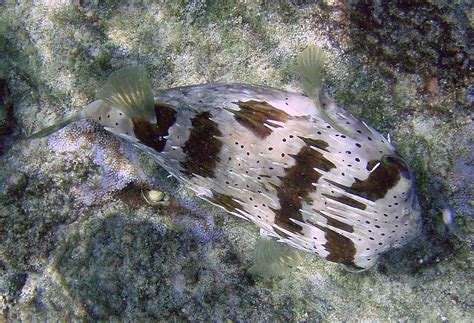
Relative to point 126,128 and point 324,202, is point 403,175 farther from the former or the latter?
point 126,128

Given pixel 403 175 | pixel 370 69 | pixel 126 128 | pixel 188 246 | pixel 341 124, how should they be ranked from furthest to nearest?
1. pixel 188 246
2. pixel 370 69
3. pixel 126 128
4. pixel 341 124
5. pixel 403 175

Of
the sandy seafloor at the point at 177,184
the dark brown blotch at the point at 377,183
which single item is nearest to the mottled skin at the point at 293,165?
the dark brown blotch at the point at 377,183

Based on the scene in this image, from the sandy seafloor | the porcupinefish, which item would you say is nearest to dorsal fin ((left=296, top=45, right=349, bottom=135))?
the porcupinefish

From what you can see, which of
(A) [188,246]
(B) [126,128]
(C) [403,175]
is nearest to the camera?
(C) [403,175]

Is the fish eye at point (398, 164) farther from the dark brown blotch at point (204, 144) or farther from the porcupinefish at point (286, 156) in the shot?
the dark brown blotch at point (204, 144)

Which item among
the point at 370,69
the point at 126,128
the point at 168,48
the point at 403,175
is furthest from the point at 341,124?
the point at 168,48

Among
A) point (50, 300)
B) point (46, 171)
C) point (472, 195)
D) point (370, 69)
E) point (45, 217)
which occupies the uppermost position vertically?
point (370, 69)
